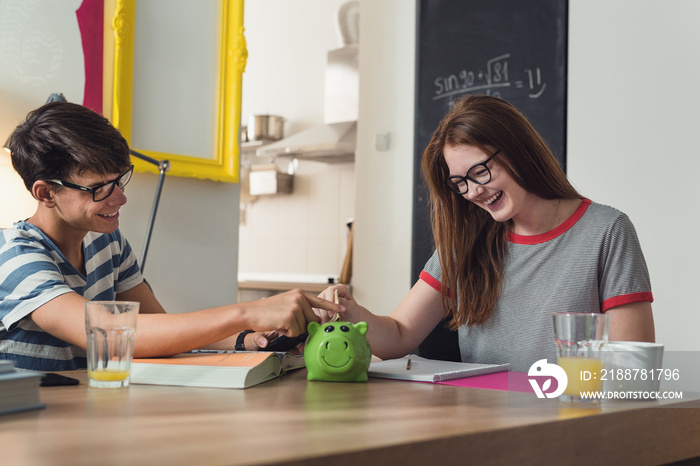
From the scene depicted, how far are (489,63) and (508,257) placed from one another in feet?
4.97

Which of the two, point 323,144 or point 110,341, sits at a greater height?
point 323,144

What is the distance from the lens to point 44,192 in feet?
4.60

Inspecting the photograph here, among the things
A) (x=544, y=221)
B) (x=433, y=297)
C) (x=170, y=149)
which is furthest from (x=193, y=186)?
(x=544, y=221)

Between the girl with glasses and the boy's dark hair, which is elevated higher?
the boy's dark hair

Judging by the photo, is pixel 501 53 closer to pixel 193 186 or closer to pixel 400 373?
pixel 193 186

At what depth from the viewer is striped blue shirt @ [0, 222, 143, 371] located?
1.20 meters

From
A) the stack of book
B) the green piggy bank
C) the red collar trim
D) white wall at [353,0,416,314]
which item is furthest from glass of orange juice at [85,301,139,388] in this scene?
white wall at [353,0,416,314]

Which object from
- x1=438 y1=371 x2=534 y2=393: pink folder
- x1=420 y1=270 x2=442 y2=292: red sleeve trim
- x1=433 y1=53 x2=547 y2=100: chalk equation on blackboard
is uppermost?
x1=433 y1=53 x2=547 y2=100: chalk equation on blackboard

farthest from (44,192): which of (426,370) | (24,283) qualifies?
(426,370)

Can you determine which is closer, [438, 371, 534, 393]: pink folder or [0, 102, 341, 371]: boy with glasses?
[438, 371, 534, 393]: pink folder

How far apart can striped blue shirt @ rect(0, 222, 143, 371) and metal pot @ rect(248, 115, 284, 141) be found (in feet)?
9.86

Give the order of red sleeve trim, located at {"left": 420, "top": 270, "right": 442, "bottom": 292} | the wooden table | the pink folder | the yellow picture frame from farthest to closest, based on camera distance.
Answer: the yellow picture frame < red sleeve trim, located at {"left": 420, "top": 270, "right": 442, "bottom": 292} < the pink folder < the wooden table

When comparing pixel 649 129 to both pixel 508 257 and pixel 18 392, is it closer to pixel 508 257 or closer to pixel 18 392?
pixel 508 257

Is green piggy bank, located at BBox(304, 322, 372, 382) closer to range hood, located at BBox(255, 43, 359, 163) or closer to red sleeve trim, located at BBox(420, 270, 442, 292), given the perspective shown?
red sleeve trim, located at BBox(420, 270, 442, 292)
